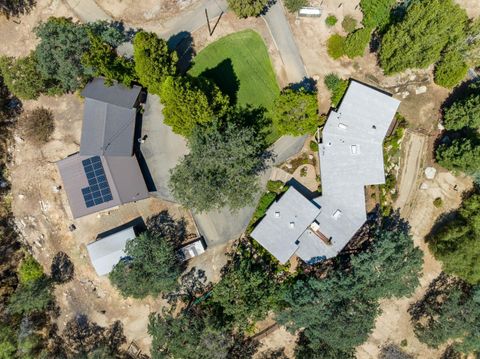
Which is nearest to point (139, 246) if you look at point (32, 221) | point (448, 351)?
point (32, 221)

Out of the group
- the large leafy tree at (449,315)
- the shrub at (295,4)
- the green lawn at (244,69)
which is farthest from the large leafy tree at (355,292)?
the shrub at (295,4)

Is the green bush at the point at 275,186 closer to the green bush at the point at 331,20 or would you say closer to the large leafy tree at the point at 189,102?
the large leafy tree at the point at 189,102

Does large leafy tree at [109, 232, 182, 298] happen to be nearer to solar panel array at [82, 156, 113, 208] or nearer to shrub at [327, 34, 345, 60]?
solar panel array at [82, 156, 113, 208]

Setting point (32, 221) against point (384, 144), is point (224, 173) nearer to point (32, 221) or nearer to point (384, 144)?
point (384, 144)

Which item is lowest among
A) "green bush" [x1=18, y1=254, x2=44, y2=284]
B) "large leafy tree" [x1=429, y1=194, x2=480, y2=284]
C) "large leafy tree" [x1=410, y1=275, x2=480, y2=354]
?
"large leafy tree" [x1=410, y1=275, x2=480, y2=354]

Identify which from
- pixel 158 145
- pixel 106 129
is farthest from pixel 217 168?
pixel 106 129

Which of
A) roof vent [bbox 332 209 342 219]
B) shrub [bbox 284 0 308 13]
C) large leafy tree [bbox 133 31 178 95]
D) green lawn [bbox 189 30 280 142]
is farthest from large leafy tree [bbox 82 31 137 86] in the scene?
roof vent [bbox 332 209 342 219]

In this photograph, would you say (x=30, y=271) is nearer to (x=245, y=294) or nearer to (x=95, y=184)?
(x=95, y=184)
